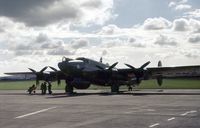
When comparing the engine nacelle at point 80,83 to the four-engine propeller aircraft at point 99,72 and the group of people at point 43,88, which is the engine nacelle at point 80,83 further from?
the group of people at point 43,88

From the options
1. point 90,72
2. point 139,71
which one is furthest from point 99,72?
point 139,71

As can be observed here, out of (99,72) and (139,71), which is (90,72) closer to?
(99,72)

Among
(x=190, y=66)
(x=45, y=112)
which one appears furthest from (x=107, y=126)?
(x=190, y=66)

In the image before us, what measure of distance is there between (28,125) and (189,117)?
27.2 ft

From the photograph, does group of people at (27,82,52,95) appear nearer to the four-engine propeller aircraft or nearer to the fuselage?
the four-engine propeller aircraft

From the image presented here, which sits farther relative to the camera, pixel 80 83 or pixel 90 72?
pixel 90 72

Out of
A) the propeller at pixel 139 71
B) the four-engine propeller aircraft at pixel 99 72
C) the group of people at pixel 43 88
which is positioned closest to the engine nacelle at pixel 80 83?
the four-engine propeller aircraft at pixel 99 72

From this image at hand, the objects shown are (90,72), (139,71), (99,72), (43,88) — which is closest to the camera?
(139,71)

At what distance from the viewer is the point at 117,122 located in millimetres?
18562

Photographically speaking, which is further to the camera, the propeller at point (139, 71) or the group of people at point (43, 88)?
the group of people at point (43, 88)

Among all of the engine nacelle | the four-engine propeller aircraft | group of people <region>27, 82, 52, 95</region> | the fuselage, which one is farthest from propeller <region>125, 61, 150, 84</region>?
group of people <region>27, 82, 52, 95</region>

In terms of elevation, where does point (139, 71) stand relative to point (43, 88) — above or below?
above

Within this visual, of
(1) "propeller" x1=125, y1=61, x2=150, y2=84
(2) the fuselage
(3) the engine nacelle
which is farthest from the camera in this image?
(3) the engine nacelle

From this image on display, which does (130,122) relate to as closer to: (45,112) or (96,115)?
(96,115)
